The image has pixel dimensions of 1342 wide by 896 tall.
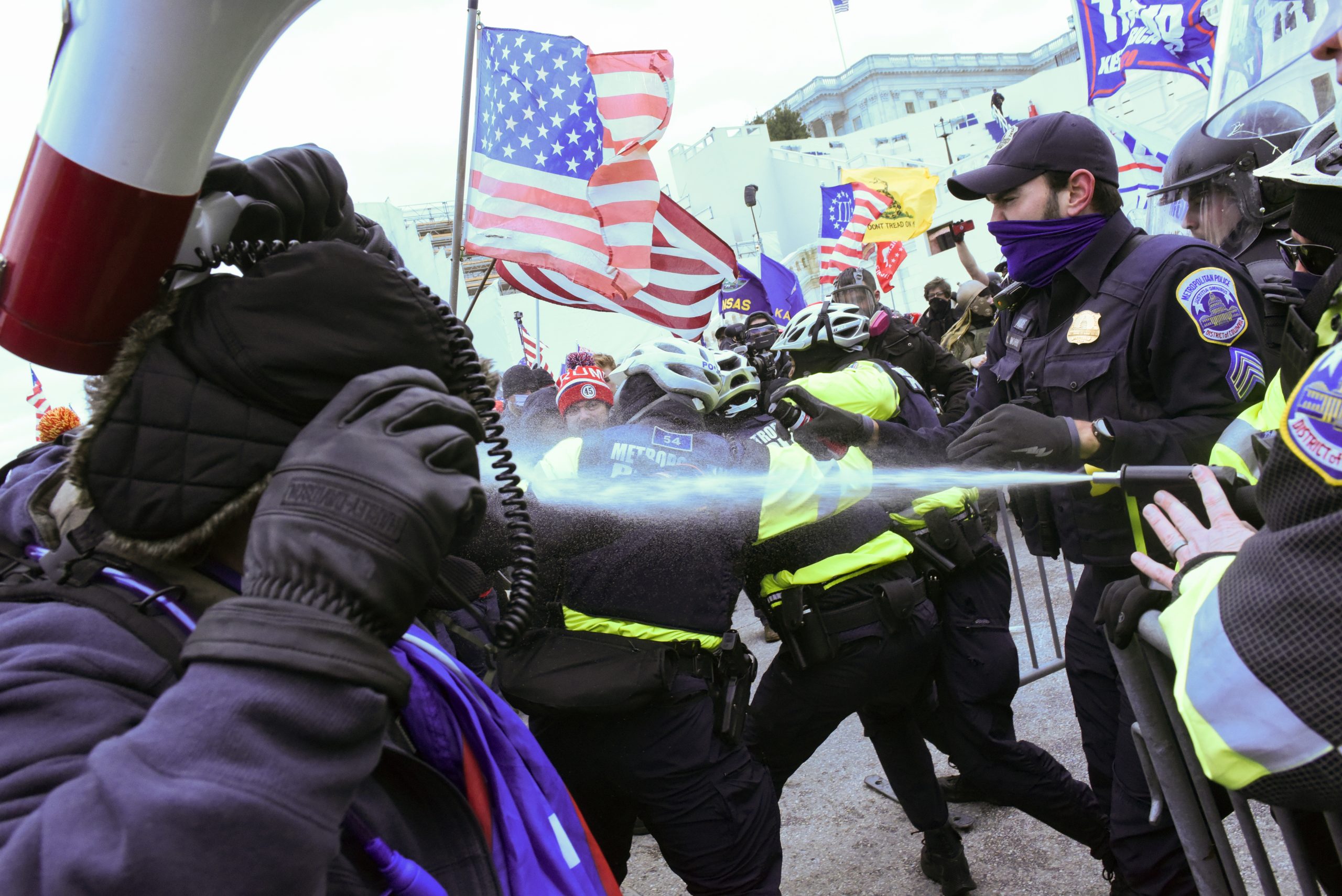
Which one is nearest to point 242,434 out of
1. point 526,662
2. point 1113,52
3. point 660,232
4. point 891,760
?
point 526,662

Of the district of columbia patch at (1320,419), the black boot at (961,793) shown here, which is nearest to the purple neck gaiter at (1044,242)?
the district of columbia patch at (1320,419)

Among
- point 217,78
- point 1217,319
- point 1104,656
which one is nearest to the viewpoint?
point 217,78

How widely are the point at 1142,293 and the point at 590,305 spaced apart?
4.53 meters

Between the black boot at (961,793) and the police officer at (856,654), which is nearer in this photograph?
the police officer at (856,654)

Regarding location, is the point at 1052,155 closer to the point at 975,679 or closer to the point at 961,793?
the point at 975,679

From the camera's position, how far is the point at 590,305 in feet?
22.5

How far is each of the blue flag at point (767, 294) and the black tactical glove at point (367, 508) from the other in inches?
428

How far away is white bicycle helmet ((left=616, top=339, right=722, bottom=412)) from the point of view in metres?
3.40

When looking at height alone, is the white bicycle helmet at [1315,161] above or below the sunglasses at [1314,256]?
above

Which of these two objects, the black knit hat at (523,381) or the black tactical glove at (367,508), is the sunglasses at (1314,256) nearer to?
the black tactical glove at (367,508)

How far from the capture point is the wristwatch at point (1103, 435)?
288 centimetres

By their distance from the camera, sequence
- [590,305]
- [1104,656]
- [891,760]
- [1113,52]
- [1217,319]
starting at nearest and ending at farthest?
[1217,319], [1104,656], [891,760], [1113,52], [590,305]

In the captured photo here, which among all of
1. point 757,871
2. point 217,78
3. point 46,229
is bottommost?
point 757,871

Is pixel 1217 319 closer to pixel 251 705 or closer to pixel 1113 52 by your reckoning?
pixel 251 705
